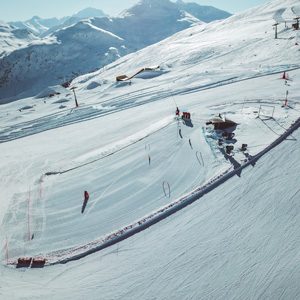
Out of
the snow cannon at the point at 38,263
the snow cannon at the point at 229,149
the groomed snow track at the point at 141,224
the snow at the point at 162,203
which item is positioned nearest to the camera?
the snow at the point at 162,203

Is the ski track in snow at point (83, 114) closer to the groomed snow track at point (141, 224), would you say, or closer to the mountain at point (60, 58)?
the groomed snow track at point (141, 224)

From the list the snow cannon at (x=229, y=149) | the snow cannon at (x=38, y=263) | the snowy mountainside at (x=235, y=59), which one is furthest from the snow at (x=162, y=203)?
the snowy mountainside at (x=235, y=59)

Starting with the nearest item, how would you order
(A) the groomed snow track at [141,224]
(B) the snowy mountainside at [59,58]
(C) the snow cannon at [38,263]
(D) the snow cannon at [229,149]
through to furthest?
(C) the snow cannon at [38,263]
(A) the groomed snow track at [141,224]
(D) the snow cannon at [229,149]
(B) the snowy mountainside at [59,58]

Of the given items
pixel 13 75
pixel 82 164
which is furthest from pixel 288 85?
pixel 13 75

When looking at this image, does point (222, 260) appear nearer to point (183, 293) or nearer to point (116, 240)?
point (183, 293)

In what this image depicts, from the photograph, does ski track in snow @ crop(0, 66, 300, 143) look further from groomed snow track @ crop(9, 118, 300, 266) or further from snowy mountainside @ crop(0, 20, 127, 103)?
snowy mountainside @ crop(0, 20, 127, 103)

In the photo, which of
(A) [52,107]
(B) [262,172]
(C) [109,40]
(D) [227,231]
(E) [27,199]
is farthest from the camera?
(C) [109,40]
